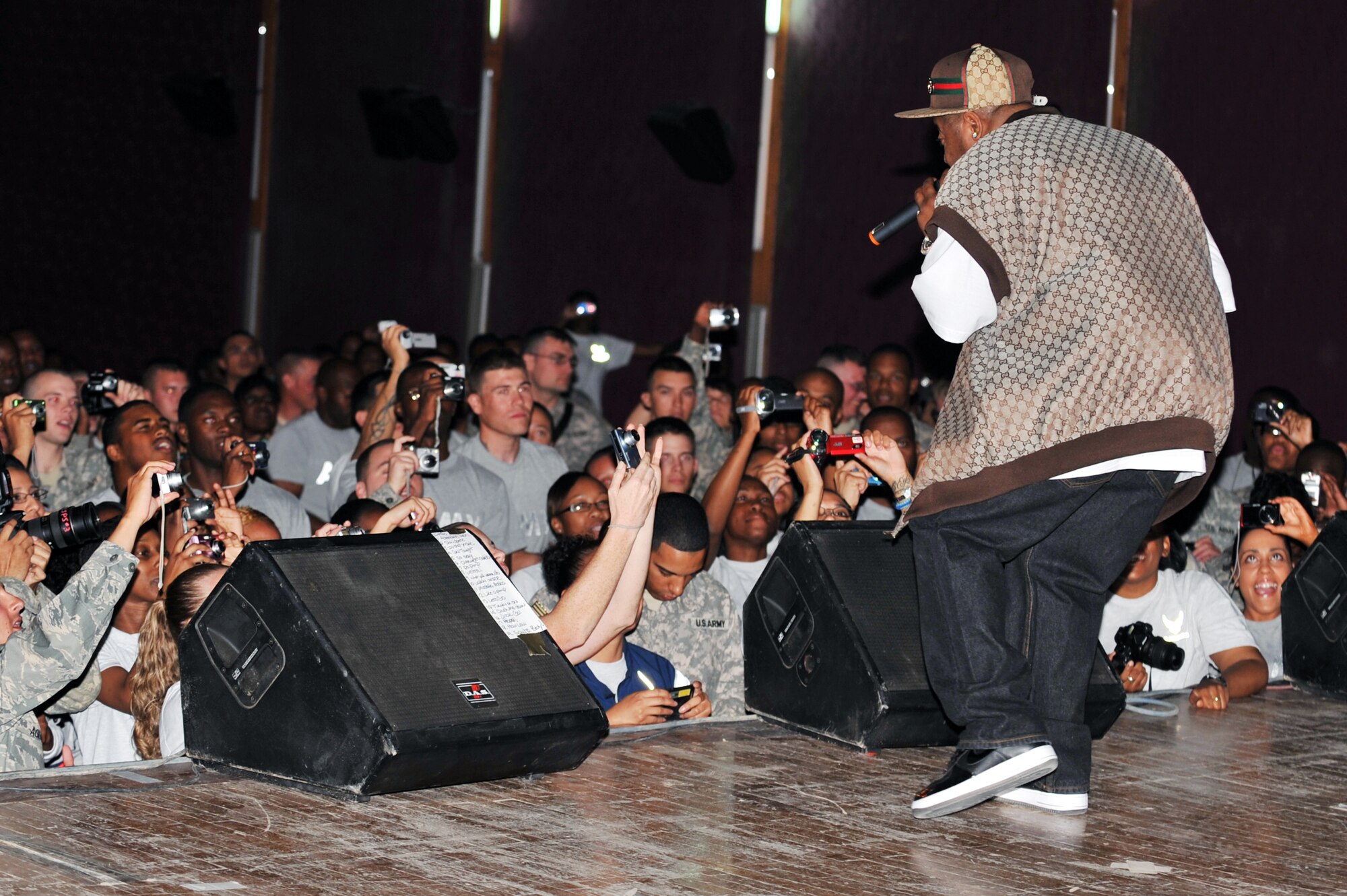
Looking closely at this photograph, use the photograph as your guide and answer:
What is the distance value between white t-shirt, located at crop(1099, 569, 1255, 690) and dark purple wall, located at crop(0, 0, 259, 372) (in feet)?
26.5

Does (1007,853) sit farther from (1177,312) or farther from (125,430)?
(125,430)

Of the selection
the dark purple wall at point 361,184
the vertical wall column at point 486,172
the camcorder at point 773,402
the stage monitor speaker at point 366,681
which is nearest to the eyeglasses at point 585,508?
the camcorder at point 773,402

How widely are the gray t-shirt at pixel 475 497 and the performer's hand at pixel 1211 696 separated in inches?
82.3

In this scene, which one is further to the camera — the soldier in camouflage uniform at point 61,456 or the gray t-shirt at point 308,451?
the gray t-shirt at point 308,451

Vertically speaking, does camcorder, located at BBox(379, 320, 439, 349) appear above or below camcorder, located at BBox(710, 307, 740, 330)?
below

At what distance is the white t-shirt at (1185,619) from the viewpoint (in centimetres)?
386

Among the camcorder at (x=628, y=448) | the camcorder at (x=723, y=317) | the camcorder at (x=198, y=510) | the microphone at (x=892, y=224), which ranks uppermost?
the microphone at (x=892, y=224)

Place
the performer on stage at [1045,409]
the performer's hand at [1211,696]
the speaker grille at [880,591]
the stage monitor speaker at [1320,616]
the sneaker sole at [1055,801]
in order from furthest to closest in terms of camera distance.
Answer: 1. the stage monitor speaker at [1320,616]
2. the performer's hand at [1211,696]
3. the speaker grille at [880,591]
4. the sneaker sole at [1055,801]
5. the performer on stage at [1045,409]

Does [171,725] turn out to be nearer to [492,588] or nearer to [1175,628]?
[492,588]

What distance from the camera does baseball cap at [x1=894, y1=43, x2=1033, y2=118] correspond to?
2.44m

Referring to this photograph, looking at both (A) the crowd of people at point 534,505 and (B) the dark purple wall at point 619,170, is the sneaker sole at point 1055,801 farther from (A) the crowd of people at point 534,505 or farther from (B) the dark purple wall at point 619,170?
(B) the dark purple wall at point 619,170

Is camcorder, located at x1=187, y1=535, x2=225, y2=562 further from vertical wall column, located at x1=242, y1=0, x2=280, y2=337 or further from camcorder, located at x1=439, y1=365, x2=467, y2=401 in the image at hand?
vertical wall column, located at x1=242, y1=0, x2=280, y2=337

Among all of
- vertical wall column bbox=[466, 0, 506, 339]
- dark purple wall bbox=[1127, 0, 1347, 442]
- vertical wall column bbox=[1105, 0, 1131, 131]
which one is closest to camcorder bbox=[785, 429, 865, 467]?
dark purple wall bbox=[1127, 0, 1347, 442]

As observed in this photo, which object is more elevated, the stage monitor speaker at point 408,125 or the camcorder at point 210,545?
the stage monitor speaker at point 408,125
